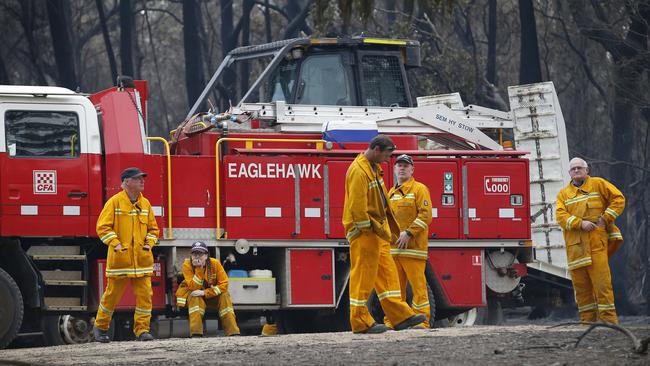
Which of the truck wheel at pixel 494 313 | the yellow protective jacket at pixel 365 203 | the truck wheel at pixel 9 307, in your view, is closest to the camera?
the yellow protective jacket at pixel 365 203

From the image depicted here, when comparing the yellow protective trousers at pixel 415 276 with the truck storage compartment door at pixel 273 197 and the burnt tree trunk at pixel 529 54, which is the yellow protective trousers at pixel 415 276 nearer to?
the truck storage compartment door at pixel 273 197

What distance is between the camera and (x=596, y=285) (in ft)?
48.6

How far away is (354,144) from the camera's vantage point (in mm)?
16359

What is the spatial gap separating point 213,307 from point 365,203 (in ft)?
11.1

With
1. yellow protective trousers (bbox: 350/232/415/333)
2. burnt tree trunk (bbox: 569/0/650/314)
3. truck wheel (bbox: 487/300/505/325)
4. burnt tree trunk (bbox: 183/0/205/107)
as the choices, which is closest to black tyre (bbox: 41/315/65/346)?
yellow protective trousers (bbox: 350/232/415/333)

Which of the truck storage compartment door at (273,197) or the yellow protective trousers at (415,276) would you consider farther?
the truck storage compartment door at (273,197)

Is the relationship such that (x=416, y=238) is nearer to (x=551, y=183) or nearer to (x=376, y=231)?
(x=376, y=231)

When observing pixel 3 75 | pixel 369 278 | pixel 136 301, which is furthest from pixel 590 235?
pixel 3 75

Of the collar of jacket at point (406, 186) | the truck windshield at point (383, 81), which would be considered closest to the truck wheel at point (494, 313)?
the truck windshield at point (383, 81)

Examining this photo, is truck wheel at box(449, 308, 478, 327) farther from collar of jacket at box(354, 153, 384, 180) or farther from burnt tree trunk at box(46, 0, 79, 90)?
burnt tree trunk at box(46, 0, 79, 90)

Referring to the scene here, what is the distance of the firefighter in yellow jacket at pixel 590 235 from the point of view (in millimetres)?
14797

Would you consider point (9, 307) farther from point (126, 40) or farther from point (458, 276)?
point (126, 40)

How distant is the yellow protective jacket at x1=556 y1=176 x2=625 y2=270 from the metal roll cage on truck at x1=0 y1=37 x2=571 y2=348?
1.72 m

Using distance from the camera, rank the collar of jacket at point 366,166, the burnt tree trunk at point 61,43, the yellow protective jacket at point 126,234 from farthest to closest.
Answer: the burnt tree trunk at point 61,43
the yellow protective jacket at point 126,234
the collar of jacket at point 366,166
